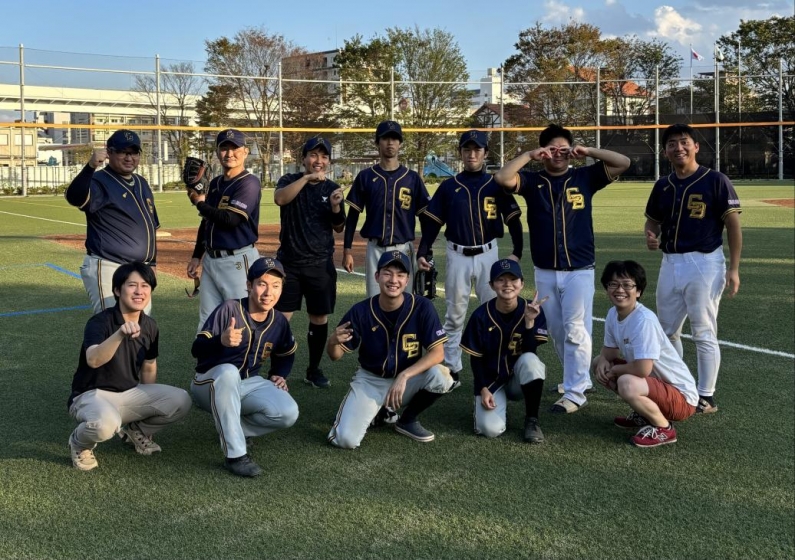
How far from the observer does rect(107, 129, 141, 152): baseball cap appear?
17.6 ft

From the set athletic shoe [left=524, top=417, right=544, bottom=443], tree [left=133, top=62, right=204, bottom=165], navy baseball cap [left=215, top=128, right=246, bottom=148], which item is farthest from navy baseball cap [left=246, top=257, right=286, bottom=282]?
tree [left=133, top=62, right=204, bottom=165]

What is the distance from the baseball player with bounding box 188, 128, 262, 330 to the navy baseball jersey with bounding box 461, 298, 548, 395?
1824mm

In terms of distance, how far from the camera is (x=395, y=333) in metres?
4.93

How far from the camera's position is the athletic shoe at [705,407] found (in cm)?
535

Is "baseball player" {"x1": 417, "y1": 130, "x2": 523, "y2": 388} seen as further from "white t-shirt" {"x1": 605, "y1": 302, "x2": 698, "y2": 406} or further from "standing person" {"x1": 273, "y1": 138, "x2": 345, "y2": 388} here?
"white t-shirt" {"x1": 605, "y1": 302, "x2": 698, "y2": 406}

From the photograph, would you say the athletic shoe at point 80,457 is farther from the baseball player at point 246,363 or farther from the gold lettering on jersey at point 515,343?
the gold lettering on jersey at point 515,343

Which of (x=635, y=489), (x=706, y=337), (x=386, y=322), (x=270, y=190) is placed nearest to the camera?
(x=635, y=489)

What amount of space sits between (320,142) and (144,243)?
1.52m

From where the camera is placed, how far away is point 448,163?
50.8m

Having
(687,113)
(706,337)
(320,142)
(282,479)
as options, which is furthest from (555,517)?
(687,113)

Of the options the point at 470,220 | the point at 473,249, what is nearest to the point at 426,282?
the point at 473,249

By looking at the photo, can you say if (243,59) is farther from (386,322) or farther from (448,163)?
(386,322)

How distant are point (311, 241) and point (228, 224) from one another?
0.69 meters

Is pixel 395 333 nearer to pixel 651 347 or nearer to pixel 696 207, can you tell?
pixel 651 347
